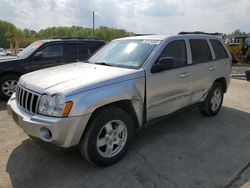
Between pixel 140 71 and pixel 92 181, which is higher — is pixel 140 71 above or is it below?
above

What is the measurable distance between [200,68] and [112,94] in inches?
91.3

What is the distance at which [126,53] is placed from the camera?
4.49 metres

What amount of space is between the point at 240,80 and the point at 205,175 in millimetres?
8261

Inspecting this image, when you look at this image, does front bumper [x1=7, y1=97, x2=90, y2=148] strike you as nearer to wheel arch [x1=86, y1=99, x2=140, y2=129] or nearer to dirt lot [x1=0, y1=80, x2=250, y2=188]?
wheel arch [x1=86, y1=99, x2=140, y2=129]

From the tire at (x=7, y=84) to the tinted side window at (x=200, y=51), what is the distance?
4.86 metres

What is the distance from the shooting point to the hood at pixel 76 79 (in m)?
3.31

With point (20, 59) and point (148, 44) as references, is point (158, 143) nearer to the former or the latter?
point (148, 44)

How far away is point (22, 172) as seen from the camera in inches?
140

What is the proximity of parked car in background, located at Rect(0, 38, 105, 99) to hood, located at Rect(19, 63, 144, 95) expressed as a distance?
361 cm

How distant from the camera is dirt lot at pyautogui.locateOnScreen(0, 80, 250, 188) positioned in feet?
11.1

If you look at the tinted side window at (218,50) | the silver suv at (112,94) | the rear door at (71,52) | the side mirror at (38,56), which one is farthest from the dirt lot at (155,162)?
the rear door at (71,52)

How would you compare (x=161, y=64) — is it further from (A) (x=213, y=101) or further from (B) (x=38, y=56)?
(B) (x=38, y=56)

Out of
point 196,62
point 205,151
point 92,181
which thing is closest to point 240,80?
point 196,62

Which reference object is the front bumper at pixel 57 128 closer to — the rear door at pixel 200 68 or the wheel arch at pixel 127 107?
the wheel arch at pixel 127 107
